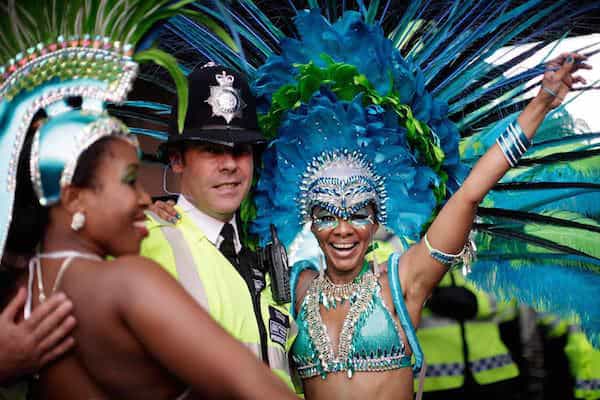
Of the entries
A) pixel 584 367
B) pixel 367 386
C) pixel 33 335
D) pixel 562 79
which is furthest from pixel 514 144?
pixel 584 367

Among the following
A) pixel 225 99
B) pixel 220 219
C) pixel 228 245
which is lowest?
pixel 228 245

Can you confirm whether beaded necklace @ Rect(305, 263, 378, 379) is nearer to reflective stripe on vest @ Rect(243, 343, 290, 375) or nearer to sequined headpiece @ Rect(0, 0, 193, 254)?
reflective stripe on vest @ Rect(243, 343, 290, 375)

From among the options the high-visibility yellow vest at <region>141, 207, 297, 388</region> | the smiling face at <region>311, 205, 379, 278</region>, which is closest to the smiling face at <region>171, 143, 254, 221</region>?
the high-visibility yellow vest at <region>141, 207, 297, 388</region>

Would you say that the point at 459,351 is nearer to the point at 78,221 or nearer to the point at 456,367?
the point at 456,367

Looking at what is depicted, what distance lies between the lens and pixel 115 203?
1.75m

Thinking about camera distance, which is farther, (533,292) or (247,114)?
(533,292)

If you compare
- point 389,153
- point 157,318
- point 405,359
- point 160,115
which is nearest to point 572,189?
point 389,153

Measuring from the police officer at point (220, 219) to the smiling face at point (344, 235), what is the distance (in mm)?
287

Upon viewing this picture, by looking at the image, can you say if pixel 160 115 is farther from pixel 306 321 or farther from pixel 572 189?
pixel 572 189

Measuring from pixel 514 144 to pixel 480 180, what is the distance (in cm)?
18

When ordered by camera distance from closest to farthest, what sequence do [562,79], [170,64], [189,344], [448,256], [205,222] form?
[189,344]
[170,64]
[562,79]
[448,256]
[205,222]

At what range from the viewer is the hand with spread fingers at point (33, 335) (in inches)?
66.5

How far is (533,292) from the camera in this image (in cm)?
344

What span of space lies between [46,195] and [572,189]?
8.36 ft
